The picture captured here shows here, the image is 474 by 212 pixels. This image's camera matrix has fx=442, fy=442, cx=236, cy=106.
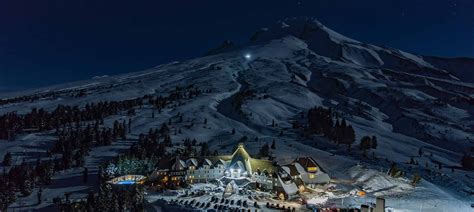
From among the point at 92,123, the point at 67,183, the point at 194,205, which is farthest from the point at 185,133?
the point at 194,205

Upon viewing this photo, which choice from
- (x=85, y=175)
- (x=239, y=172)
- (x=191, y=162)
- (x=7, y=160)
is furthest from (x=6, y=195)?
(x=239, y=172)

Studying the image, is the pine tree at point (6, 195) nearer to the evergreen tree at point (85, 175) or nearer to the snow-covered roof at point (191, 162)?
the evergreen tree at point (85, 175)

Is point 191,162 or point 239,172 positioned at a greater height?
point 191,162

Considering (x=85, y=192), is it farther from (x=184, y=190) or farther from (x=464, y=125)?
(x=464, y=125)

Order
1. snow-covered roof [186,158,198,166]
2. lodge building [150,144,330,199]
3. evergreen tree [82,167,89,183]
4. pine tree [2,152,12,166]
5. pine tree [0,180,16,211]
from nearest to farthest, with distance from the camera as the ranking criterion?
pine tree [0,180,16,211] → lodge building [150,144,330,199] → snow-covered roof [186,158,198,166] → evergreen tree [82,167,89,183] → pine tree [2,152,12,166]

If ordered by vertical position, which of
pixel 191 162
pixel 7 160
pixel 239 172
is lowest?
pixel 7 160

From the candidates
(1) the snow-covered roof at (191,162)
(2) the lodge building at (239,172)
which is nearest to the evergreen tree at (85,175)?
(2) the lodge building at (239,172)

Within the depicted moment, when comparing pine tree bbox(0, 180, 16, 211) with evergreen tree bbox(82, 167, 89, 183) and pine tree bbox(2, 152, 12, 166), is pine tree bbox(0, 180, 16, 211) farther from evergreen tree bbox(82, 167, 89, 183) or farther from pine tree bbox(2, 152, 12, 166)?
pine tree bbox(2, 152, 12, 166)

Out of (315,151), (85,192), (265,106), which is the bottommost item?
(85,192)

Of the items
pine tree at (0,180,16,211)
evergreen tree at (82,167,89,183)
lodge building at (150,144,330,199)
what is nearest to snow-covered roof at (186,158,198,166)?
lodge building at (150,144,330,199)

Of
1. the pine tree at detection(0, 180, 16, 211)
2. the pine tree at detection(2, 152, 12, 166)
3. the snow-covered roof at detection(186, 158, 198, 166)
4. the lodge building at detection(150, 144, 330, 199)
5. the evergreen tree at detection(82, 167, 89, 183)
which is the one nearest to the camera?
the pine tree at detection(0, 180, 16, 211)

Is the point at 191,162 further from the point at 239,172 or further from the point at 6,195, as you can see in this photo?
the point at 6,195
